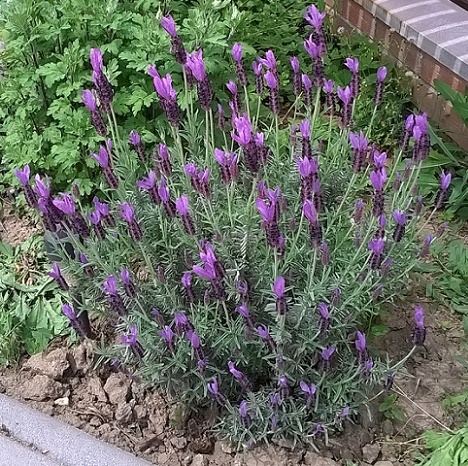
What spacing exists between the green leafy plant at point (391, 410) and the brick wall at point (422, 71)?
1.49 metres

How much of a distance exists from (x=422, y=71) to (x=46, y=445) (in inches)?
101

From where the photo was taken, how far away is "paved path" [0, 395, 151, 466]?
2113mm

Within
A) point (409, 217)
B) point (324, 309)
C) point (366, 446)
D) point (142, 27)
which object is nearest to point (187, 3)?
point (142, 27)

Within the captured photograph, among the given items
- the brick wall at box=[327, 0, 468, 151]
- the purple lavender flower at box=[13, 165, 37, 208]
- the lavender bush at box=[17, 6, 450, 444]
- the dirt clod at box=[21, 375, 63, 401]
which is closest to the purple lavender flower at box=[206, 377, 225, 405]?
the lavender bush at box=[17, 6, 450, 444]

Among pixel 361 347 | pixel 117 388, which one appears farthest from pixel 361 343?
pixel 117 388

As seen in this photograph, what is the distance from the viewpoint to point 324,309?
1.90 meters

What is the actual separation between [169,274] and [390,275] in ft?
2.42

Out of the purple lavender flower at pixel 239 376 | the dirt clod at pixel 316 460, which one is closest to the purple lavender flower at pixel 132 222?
the purple lavender flower at pixel 239 376

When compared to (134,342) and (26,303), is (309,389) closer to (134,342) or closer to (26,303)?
(134,342)

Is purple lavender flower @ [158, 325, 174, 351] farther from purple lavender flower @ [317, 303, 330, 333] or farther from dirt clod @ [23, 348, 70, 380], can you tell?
dirt clod @ [23, 348, 70, 380]

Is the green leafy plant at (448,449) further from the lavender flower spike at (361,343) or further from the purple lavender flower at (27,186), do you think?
the purple lavender flower at (27,186)

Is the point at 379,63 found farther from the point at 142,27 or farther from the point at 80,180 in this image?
the point at 80,180

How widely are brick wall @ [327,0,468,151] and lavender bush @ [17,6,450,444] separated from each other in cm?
116

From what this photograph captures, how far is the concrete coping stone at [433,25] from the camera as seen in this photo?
10.7 ft
